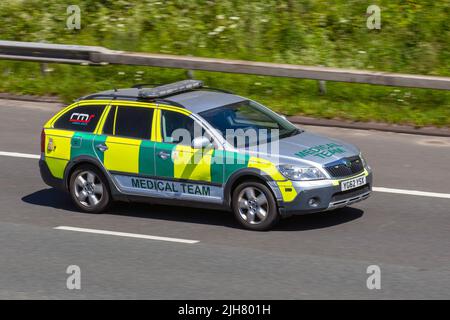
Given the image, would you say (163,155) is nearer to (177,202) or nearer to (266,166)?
(177,202)

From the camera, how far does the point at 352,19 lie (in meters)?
21.3

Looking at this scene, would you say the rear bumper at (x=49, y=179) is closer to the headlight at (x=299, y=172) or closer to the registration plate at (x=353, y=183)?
the headlight at (x=299, y=172)

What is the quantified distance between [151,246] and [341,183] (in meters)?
2.35

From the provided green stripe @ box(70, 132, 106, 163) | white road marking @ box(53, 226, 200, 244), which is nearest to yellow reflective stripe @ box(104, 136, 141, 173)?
green stripe @ box(70, 132, 106, 163)

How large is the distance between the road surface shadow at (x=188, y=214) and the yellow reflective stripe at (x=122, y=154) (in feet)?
2.23

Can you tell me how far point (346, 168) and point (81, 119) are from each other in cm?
361

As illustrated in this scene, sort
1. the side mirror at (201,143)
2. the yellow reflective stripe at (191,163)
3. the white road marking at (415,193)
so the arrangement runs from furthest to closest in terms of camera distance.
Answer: the white road marking at (415,193) → the yellow reflective stripe at (191,163) → the side mirror at (201,143)

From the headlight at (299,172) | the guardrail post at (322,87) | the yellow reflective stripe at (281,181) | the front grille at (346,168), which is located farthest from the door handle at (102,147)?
the guardrail post at (322,87)

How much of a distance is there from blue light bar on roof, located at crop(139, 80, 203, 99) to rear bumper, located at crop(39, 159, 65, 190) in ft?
5.38

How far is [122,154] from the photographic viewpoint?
13.4 meters

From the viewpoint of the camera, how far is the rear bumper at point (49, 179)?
45.7 feet

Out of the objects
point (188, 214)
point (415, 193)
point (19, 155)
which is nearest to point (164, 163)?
point (188, 214)

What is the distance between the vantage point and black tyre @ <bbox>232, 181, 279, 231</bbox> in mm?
12422

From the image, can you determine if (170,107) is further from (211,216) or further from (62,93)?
(62,93)
